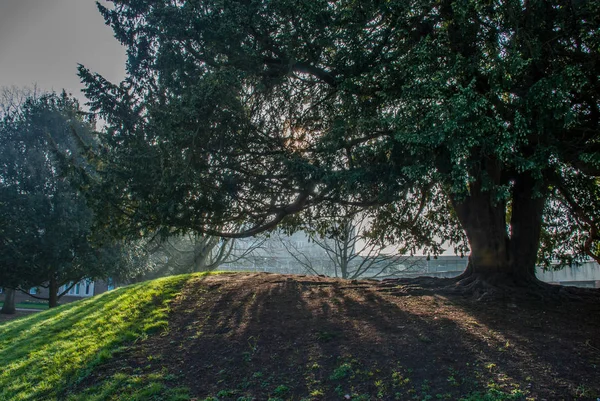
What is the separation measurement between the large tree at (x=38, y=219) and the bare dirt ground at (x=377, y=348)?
12423 millimetres

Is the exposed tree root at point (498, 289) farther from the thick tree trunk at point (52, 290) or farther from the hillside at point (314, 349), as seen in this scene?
the thick tree trunk at point (52, 290)

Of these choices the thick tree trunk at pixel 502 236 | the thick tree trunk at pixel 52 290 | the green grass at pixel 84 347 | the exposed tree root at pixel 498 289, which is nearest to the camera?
the green grass at pixel 84 347

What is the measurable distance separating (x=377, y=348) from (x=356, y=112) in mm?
4135

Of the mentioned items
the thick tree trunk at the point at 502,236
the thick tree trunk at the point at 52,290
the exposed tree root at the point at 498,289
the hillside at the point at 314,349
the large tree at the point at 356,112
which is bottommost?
the thick tree trunk at the point at 52,290

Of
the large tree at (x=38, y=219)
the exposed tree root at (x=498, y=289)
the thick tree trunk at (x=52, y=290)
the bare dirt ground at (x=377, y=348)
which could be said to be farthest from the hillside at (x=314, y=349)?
the thick tree trunk at (x=52, y=290)

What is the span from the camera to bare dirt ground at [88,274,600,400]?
177 inches

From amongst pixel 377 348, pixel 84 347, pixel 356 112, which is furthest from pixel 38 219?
pixel 377 348

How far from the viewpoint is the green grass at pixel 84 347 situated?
527cm

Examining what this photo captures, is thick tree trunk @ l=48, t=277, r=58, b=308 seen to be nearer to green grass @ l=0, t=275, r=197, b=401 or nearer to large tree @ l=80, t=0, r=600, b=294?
green grass @ l=0, t=275, r=197, b=401

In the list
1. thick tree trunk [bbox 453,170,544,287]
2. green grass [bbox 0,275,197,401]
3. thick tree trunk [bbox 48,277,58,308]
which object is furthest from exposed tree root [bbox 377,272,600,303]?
thick tree trunk [bbox 48,277,58,308]

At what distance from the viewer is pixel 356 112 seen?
7.23 m

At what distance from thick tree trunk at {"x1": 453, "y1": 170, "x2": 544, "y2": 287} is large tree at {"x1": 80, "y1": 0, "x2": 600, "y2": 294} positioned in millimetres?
30

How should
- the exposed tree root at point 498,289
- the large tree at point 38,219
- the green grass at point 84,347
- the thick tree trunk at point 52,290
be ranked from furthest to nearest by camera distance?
the thick tree trunk at point 52,290, the large tree at point 38,219, the exposed tree root at point 498,289, the green grass at point 84,347

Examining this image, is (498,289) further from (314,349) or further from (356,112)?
(356,112)
